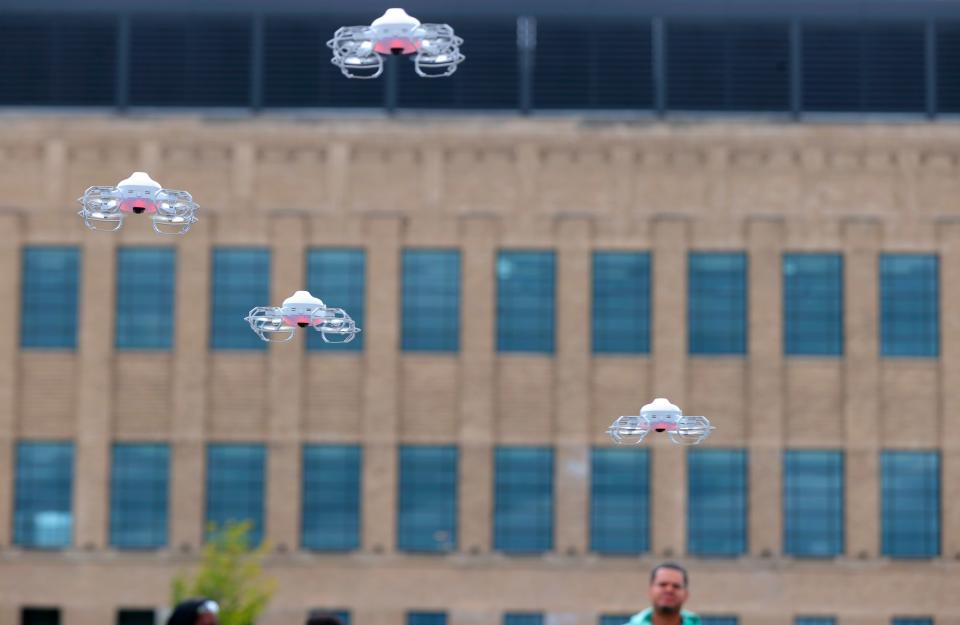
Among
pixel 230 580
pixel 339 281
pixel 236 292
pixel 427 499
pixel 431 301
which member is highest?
pixel 339 281

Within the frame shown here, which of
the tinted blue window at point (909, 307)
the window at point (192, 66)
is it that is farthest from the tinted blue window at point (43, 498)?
the tinted blue window at point (909, 307)

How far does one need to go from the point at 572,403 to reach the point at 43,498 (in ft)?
42.6

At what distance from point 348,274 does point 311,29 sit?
6.30 metres

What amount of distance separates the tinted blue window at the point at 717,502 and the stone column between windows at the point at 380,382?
7.21 m

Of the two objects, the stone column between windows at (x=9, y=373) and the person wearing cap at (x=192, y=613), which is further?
the stone column between windows at (x=9, y=373)

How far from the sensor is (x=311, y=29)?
58.2 meters

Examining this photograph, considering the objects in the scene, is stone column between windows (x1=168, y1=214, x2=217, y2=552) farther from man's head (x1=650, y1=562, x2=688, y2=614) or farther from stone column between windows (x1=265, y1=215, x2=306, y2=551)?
man's head (x1=650, y1=562, x2=688, y2=614)

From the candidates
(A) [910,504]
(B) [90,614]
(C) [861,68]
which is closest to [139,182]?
(B) [90,614]

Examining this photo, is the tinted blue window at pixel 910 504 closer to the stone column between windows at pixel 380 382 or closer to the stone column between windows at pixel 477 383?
the stone column between windows at pixel 477 383

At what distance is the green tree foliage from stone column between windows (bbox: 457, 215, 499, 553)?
17.0 ft

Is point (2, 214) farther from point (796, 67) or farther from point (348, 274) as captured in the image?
point (796, 67)

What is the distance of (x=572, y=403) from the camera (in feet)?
186

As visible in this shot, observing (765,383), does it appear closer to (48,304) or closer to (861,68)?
(861,68)

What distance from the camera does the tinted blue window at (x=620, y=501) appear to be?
5650 cm
